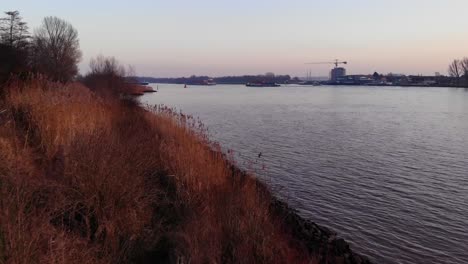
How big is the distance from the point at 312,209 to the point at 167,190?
231 inches

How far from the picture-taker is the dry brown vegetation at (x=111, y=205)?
447 cm

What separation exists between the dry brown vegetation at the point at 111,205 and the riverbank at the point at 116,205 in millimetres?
15

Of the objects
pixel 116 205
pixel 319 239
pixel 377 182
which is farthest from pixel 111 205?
pixel 377 182

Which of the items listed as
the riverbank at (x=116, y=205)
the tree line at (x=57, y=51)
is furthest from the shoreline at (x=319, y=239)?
the tree line at (x=57, y=51)

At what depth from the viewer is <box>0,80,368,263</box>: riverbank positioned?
15.1ft

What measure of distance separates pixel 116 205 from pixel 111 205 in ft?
0.42

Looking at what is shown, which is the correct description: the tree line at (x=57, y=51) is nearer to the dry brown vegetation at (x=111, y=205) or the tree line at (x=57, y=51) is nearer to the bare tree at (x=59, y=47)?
the bare tree at (x=59, y=47)

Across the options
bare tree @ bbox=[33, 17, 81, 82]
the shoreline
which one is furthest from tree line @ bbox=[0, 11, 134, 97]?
the shoreline

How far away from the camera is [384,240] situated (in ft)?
34.5

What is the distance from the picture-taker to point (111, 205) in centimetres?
612

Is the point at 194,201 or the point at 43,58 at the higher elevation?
the point at 43,58

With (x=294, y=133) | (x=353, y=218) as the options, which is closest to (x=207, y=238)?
(x=353, y=218)

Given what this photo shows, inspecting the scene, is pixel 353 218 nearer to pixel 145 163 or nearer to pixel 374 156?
pixel 145 163

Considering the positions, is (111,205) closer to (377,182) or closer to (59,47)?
(377,182)
